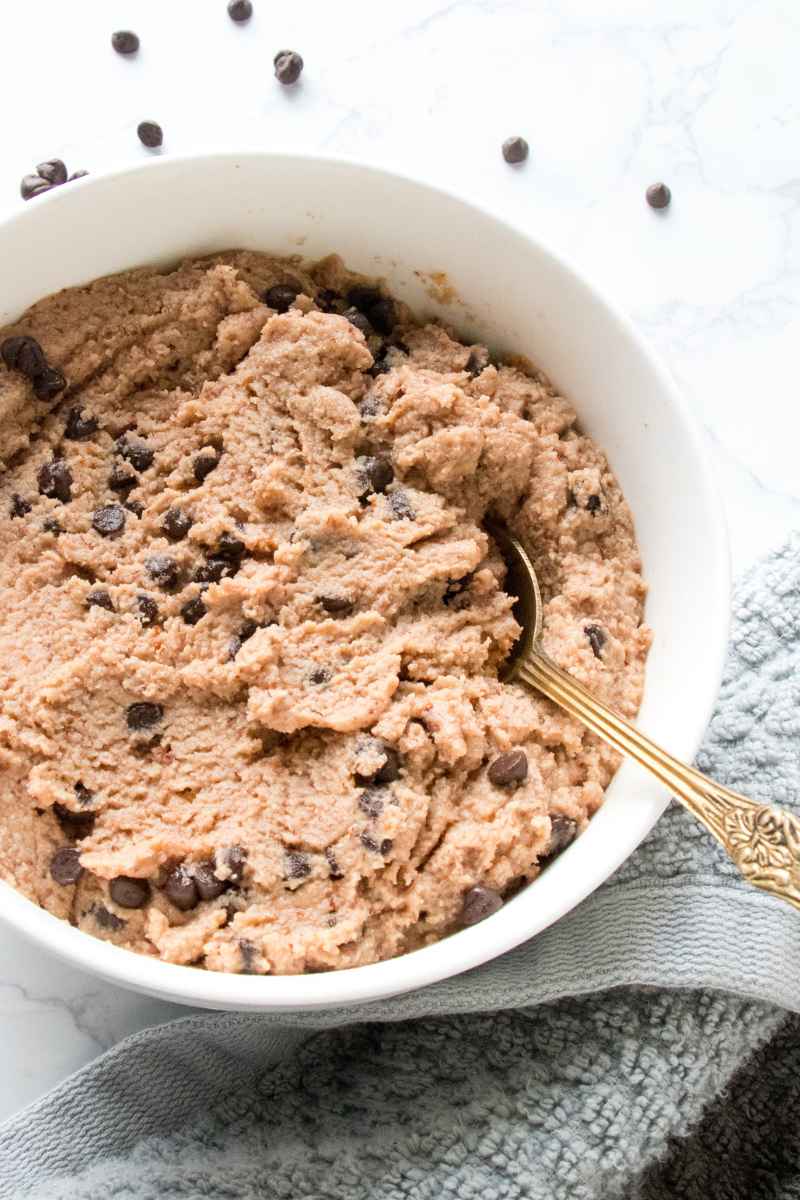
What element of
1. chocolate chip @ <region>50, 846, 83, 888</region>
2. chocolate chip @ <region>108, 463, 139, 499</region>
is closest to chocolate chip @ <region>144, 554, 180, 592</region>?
chocolate chip @ <region>108, 463, 139, 499</region>

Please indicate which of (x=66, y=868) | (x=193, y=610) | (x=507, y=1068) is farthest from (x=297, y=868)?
(x=507, y=1068)

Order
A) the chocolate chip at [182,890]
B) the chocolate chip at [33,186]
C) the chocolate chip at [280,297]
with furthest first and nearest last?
1. the chocolate chip at [33,186]
2. the chocolate chip at [280,297]
3. the chocolate chip at [182,890]

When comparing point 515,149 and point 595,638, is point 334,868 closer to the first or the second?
point 595,638

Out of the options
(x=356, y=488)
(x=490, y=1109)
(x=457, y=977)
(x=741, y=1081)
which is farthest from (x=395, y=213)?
(x=741, y=1081)

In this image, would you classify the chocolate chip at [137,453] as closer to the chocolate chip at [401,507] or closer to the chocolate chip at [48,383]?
the chocolate chip at [48,383]

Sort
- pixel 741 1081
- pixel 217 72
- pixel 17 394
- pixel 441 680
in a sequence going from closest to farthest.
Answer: pixel 441 680
pixel 17 394
pixel 741 1081
pixel 217 72

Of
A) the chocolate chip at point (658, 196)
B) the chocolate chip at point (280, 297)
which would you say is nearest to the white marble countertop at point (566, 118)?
the chocolate chip at point (658, 196)

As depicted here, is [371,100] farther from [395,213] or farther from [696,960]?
[696,960]
